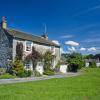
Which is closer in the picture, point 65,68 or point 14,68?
point 14,68

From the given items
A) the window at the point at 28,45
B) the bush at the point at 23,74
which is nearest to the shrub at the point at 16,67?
the bush at the point at 23,74

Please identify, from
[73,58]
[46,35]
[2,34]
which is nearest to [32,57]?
[2,34]

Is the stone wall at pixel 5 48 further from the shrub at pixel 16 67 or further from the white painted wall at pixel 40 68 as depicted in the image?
the white painted wall at pixel 40 68

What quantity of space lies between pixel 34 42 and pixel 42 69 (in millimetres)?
5846

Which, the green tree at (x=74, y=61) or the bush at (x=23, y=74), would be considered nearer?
the bush at (x=23, y=74)

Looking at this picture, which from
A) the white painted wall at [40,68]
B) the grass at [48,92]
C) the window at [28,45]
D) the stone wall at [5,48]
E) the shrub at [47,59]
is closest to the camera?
the grass at [48,92]

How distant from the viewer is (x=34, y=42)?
36.3 metres

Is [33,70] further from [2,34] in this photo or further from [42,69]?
[2,34]

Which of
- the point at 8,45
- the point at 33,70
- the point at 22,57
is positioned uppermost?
the point at 8,45

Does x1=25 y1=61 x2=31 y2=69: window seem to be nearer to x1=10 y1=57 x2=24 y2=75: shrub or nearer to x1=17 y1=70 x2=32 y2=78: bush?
x1=17 y1=70 x2=32 y2=78: bush

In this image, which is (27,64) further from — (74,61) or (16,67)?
(74,61)

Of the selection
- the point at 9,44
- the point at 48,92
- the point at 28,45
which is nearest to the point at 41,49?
the point at 28,45

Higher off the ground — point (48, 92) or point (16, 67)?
point (16, 67)

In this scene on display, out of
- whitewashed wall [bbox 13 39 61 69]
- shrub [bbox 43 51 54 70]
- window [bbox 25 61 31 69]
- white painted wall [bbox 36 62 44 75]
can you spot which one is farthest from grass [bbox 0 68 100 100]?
shrub [bbox 43 51 54 70]
